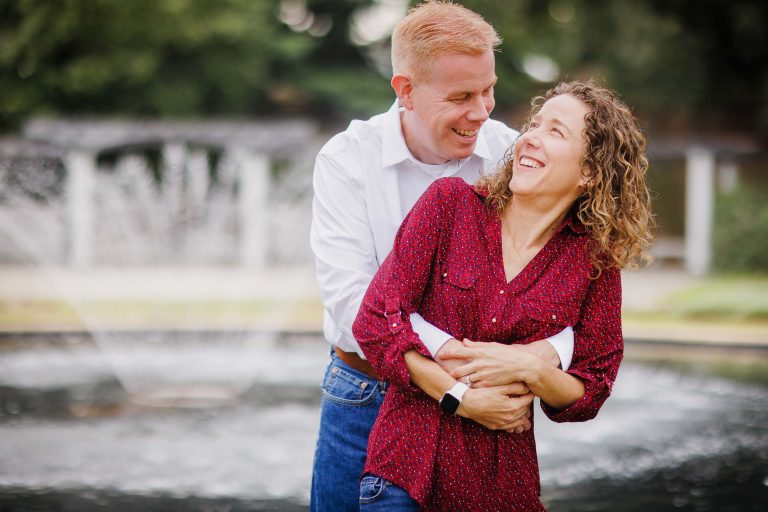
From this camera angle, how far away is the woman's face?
229 centimetres

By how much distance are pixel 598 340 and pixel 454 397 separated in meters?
0.39

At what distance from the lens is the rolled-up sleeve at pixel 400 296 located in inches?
86.8

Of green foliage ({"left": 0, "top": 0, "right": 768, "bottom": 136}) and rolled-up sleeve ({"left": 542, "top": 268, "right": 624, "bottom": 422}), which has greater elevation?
green foliage ({"left": 0, "top": 0, "right": 768, "bottom": 136})

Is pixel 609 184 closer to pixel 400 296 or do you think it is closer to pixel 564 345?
pixel 564 345

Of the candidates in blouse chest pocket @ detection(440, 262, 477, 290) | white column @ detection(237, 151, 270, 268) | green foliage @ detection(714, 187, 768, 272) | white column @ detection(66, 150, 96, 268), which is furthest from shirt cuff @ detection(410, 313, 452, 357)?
white column @ detection(66, 150, 96, 268)

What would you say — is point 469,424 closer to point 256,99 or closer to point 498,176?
point 498,176

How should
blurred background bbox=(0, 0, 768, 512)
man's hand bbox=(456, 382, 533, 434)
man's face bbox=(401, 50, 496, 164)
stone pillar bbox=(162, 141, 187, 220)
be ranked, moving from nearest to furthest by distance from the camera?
1. man's hand bbox=(456, 382, 533, 434)
2. man's face bbox=(401, 50, 496, 164)
3. blurred background bbox=(0, 0, 768, 512)
4. stone pillar bbox=(162, 141, 187, 220)

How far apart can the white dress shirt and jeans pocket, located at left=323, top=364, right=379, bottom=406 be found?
0.28 feet

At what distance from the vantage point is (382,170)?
8.82 feet

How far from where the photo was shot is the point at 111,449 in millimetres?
5781

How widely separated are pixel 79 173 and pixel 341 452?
66.3 ft

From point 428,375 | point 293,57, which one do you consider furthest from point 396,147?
point 293,57

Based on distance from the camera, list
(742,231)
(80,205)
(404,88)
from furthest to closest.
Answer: (80,205) → (742,231) → (404,88)

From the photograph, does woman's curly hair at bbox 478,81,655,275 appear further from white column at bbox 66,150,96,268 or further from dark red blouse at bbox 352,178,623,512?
white column at bbox 66,150,96,268
